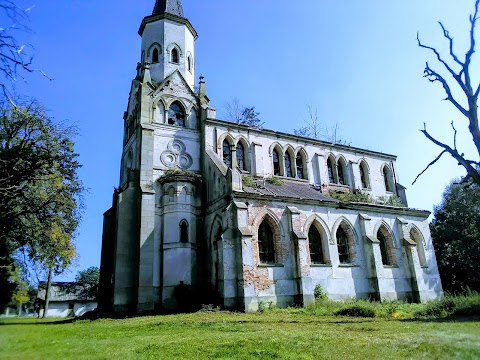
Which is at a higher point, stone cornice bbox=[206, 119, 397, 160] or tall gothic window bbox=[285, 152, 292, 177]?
stone cornice bbox=[206, 119, 397, 160]

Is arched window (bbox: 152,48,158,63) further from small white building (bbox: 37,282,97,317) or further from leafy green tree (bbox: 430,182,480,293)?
small white building (bbox: 37,282,97,317)

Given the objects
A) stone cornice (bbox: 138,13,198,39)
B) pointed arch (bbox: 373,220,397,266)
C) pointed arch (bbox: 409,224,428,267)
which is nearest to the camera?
pointed arch (bbox: 373,220,397,266)

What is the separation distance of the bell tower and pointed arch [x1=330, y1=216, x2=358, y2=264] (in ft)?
49.3

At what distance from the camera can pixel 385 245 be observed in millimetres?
25375

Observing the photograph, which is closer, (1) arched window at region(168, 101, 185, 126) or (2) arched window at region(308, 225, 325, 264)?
(2) arched window at region(308, 225, 325, 264)

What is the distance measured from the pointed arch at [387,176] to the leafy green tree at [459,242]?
6201 mm

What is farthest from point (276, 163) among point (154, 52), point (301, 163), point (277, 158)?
point (154, 52)

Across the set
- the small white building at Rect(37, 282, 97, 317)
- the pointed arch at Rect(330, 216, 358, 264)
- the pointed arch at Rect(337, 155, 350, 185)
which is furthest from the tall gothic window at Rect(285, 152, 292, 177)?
the small white building at Rect(37, 282, 97, 317)

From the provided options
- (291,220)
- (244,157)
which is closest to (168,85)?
(244,157)

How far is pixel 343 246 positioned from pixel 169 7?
22904 mm

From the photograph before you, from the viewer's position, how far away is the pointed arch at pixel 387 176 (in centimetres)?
3288

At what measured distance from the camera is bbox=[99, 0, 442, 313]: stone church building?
66.1 feet

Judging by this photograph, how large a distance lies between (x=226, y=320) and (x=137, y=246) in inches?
377

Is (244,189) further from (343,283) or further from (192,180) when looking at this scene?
(343,283)
